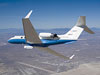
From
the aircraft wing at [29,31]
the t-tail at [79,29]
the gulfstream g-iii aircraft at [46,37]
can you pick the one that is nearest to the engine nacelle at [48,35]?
the gulfstream g-iii aircraft at [46,37]

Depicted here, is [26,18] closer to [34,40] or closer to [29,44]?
[34,40]

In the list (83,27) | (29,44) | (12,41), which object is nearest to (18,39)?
(12,41)

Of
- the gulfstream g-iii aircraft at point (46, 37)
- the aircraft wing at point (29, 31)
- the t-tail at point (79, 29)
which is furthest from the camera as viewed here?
the t-tail at point (79, 29)

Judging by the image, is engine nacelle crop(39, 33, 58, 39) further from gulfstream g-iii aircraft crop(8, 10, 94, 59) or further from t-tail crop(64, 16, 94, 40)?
t-tail crop(64, 16, 94, 40)

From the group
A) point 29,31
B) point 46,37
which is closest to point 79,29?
point 46,37

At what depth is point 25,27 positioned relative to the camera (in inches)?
1305

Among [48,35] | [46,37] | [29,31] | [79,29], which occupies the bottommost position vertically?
[46,37]

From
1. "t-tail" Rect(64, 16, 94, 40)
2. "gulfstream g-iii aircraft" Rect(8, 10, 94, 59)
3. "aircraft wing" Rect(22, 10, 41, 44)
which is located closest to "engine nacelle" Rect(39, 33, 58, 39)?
"gulfstream g-iii aircraft" Rect(8, 10, 94, 59)

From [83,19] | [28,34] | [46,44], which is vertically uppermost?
[83,19]

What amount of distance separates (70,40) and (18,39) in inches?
672

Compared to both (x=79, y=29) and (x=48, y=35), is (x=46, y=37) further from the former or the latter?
(x=79, y=29)

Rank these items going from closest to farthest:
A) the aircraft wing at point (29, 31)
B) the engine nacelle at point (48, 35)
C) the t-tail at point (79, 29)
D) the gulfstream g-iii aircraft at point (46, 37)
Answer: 1. the aircraft wing at point (29, 31)
2. the gulfstream g-iii aircraft at point (46, 37)
3. the engine nacelle at point (48, 35)
4. the t-tail at point (79, 29)

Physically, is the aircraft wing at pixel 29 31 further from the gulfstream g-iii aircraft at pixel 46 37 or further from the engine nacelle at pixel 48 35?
the engine nacelle at pixel 48 35

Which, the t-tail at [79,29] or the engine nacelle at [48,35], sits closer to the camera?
the engine nacelle at [48,35]
